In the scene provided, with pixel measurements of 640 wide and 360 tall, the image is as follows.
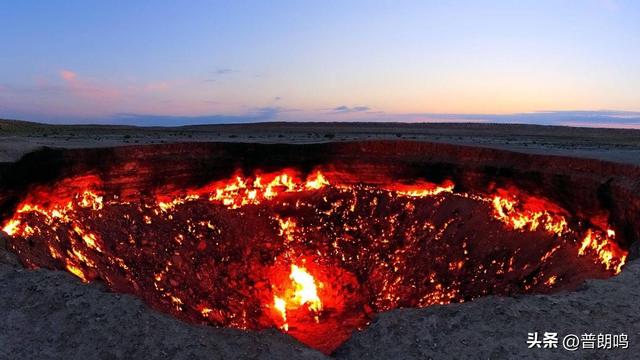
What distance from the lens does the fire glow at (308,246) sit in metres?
15.6

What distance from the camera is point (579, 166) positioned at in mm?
17984

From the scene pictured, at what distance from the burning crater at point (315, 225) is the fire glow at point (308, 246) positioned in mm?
62

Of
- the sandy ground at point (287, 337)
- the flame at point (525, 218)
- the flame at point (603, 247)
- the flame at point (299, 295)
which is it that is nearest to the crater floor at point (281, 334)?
the sandy ground at point (287, 337)

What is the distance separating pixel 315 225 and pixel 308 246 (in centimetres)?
120

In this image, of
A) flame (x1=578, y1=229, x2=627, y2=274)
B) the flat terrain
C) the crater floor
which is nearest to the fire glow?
flame (x1=578, y1=229, x2=627, y2=274)

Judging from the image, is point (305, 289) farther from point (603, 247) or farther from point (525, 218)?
point (603, 247)

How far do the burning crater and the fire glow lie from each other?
6 cm

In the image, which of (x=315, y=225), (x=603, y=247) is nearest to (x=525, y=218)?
(x=603, y=247)

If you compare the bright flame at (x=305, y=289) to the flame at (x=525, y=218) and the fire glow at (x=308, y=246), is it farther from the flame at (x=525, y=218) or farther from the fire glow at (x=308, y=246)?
the flame at (x=525, y=218)

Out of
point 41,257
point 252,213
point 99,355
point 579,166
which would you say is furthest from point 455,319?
point 252,213

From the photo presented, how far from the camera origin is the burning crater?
51.9 ft

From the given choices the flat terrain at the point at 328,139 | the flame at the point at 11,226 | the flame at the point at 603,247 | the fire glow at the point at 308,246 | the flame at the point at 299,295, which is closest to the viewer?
the flame at the point at 603,247

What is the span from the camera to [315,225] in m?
23.5

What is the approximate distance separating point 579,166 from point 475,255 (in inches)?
201
